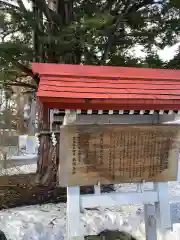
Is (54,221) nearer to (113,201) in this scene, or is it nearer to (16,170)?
(113,201)

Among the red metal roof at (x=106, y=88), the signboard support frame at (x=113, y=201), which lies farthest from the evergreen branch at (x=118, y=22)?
the signboard support frame at (x=113, y=201)

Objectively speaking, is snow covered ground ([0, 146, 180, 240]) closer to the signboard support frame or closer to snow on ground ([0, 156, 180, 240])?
snow on ground ([0, 156, 180, 240])

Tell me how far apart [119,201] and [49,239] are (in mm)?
2057

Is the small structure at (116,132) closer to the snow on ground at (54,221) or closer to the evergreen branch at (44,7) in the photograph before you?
the snow on ground at (54,221)

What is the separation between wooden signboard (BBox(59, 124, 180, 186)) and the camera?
3.18 meters

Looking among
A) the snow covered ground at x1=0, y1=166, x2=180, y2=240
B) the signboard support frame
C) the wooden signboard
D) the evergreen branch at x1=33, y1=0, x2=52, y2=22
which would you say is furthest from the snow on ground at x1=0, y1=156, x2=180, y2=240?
the evergreen branch at x1=33, y1=0, x2=52, y2=22

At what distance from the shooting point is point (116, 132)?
3.25 meters

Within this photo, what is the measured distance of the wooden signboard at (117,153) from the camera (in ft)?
10.4

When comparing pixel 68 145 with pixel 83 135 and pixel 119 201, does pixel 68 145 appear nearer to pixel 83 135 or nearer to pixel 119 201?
pixel 83 135

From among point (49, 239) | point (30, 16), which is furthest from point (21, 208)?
point (30, 16)

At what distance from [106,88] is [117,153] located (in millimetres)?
744

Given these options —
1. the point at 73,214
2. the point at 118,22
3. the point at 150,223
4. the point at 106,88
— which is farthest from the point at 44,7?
the point at 150,223

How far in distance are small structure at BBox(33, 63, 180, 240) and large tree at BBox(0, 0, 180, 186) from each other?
2.22 metres

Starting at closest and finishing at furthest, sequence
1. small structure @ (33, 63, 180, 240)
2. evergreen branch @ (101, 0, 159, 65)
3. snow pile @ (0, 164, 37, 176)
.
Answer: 1. small structure @ (33, 63, 180, 240)
2. evergreen branch @ (101, 0, 159, 65)
3. snow pile @ (0, 164, 37, 176)
